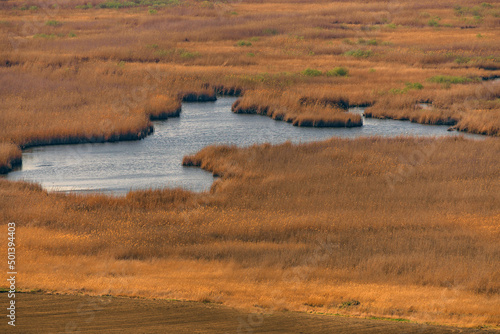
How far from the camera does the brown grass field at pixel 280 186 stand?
17.2 m

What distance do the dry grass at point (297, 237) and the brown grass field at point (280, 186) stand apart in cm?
6

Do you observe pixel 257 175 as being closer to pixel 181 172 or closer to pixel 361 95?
pixel 181 172

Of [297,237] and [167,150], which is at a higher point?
[297,237]

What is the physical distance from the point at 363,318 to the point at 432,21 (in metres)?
66.9

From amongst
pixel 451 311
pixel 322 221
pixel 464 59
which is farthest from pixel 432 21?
pixel 451 311

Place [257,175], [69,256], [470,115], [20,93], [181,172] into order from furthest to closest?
[20,93]
[470,115]
[181,172]
[257,175]
[69,256]

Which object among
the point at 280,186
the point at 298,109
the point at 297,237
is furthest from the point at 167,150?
the point at 297,237

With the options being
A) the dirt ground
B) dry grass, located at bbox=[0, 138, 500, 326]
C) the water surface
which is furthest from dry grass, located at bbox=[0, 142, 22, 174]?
the dirt ground

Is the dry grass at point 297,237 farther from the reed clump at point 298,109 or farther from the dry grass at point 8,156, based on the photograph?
the reed clump at point 298,109

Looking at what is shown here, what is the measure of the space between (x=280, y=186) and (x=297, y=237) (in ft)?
18.9

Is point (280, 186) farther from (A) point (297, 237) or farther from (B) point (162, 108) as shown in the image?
(B) point (162, 108)

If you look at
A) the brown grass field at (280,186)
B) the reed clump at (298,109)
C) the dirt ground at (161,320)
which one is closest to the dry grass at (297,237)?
the brown grass field at (280,186)

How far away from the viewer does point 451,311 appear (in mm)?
15742

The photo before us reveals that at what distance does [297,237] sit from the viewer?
20766 millimetres
